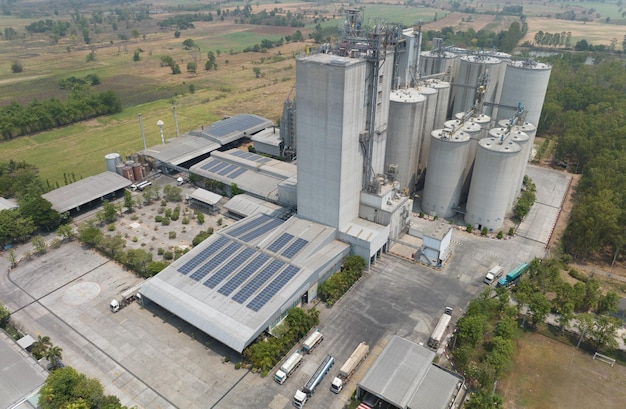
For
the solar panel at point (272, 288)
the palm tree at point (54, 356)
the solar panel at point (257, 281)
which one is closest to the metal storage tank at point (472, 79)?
the solar panel at point (272, 288)

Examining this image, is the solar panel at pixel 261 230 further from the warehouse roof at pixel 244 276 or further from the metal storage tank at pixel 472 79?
the metal storage tank at pixel 472 79

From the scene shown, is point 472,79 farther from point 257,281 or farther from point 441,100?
point 257,281

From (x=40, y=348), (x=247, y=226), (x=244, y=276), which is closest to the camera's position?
(x=40, y=348)

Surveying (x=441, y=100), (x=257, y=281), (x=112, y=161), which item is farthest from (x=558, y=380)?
(x=112, y=161)

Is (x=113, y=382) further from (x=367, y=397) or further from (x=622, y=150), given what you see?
(x=622, y=150)

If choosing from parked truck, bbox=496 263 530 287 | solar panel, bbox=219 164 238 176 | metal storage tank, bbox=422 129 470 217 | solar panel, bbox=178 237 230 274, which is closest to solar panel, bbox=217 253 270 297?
solar panel, bbox=178 237 230 274

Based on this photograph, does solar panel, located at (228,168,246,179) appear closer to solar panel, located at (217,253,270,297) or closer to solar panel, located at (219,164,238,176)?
solar panel, located at (219,164,238,176)

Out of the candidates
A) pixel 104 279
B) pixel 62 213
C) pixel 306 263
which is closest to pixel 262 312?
pixel 306 263
